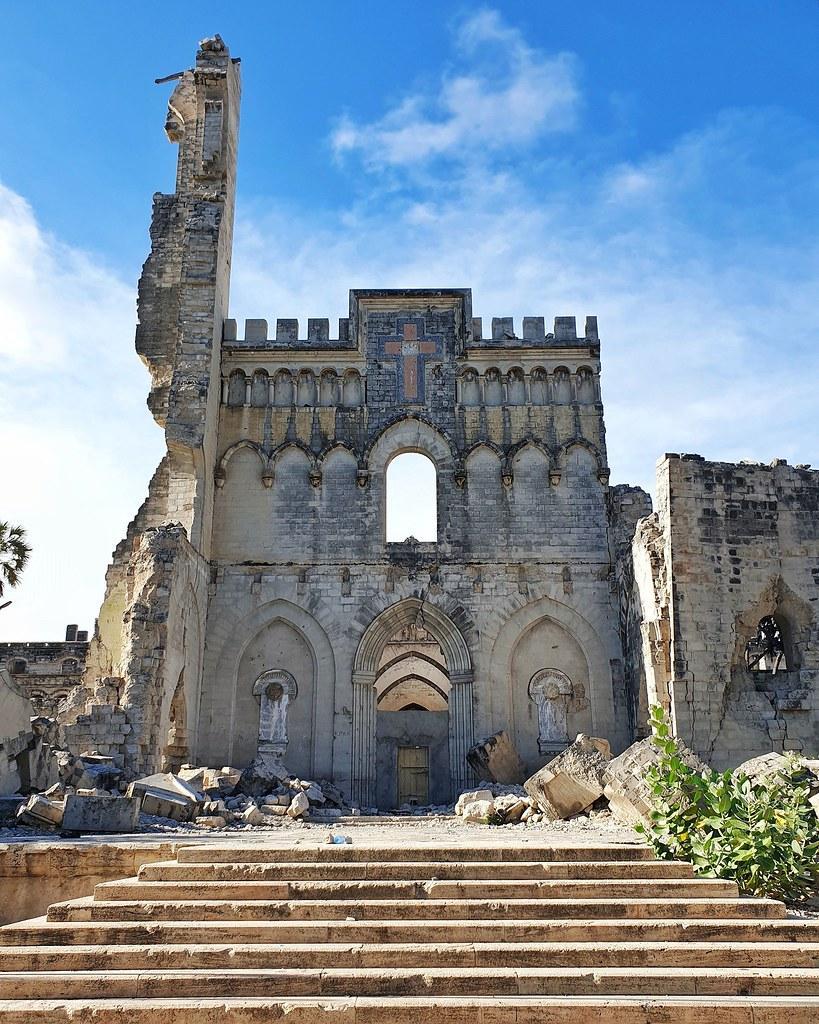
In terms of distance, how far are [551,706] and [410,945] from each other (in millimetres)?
12942

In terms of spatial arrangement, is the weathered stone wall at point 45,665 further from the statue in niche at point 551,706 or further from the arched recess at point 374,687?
the statue in niche at point 551,706

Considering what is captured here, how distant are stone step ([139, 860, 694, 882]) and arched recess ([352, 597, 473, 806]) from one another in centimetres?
1050

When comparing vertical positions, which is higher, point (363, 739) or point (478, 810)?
point (363, 739)

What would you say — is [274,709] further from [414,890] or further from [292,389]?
[414,890]

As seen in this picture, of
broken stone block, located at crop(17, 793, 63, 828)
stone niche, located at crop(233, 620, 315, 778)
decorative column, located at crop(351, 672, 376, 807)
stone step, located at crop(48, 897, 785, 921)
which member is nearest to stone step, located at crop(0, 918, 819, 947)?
stone step, located at crop(48, 897, 785, 921)

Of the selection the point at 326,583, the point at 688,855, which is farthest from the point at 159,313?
the point at 688,855

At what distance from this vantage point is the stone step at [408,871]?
6258 mm

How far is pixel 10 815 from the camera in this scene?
364 inches

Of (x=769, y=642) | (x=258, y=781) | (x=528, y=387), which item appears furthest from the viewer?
(x=528, y=387)

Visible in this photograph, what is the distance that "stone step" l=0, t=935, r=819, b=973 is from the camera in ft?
16.1

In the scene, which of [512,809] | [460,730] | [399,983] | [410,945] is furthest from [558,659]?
[399,983]

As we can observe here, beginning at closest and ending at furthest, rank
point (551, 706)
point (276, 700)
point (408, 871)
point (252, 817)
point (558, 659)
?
point (408, 871), point (252, 817), point (551, 706), point (276, 700), point (558, 659)

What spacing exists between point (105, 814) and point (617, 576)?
11533 millimetres

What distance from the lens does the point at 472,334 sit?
19844 millimetres
